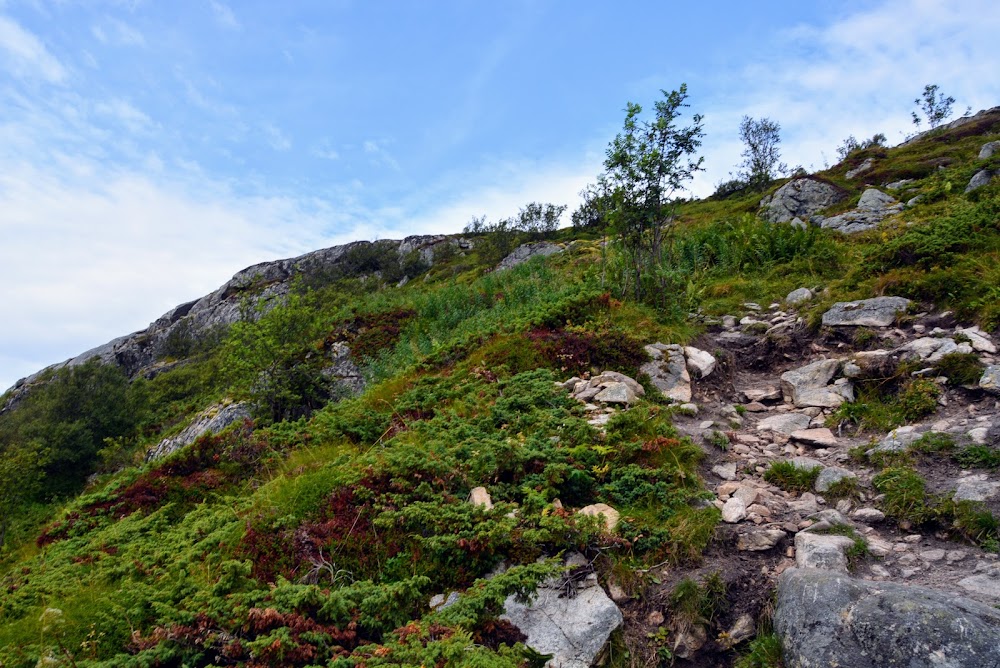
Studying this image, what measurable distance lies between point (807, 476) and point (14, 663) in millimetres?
7053

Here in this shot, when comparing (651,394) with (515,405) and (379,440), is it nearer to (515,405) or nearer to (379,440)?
(515,405)

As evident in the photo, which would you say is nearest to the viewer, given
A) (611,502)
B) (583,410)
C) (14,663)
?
(14,663)

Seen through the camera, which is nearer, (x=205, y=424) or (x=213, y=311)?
(x=205, y=424)

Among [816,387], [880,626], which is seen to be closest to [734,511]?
[880,626]

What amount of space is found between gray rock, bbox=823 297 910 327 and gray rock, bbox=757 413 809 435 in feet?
9.00

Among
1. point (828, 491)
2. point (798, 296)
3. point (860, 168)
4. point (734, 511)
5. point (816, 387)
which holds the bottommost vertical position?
point (828, 491)

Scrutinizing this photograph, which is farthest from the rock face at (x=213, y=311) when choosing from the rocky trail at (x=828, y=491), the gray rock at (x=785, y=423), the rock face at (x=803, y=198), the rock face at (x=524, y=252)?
the gray rock at (x=785, y=423)

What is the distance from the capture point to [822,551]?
3.97 meters

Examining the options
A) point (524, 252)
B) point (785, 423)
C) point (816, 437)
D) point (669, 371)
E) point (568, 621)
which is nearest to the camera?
point (568, 621)

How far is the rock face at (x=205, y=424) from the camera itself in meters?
15.1

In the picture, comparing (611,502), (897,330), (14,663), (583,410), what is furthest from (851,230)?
(14,663)

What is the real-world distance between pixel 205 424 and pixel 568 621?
1621 centimetres

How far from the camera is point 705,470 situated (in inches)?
225

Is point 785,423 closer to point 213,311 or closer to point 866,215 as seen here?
point 866,215
